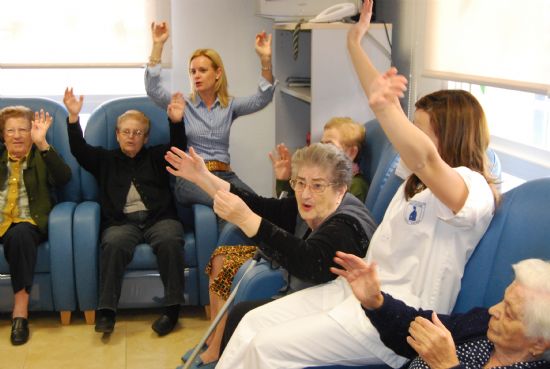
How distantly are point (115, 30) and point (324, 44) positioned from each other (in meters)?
1.49

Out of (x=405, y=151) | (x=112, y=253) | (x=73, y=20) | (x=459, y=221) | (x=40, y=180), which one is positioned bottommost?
(x=112, y=253)

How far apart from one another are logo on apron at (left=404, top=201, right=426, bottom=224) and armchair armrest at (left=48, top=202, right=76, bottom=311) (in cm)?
196

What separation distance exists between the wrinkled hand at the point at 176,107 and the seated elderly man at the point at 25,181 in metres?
0.60

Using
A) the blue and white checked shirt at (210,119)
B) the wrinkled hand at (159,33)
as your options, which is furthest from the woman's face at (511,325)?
the wrinkled hand at (159,33)

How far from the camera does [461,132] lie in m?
2.33

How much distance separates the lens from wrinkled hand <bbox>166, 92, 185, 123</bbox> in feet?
12.7

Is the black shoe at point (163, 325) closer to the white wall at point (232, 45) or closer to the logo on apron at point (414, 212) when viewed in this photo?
the white wall at point (232, 45)

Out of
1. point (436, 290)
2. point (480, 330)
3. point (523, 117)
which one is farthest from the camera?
point (523, 117)

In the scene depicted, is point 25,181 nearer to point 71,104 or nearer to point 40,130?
point 40,130

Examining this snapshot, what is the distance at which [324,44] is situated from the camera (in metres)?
3.78

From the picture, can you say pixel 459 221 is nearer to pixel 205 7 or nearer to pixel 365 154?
pixel 365 154

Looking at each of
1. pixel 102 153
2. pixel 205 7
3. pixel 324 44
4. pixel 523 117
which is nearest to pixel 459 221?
pixel 523 117

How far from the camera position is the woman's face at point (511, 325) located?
1.80 m

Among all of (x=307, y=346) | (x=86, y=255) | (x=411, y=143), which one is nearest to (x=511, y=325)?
(x=411, y=143)
